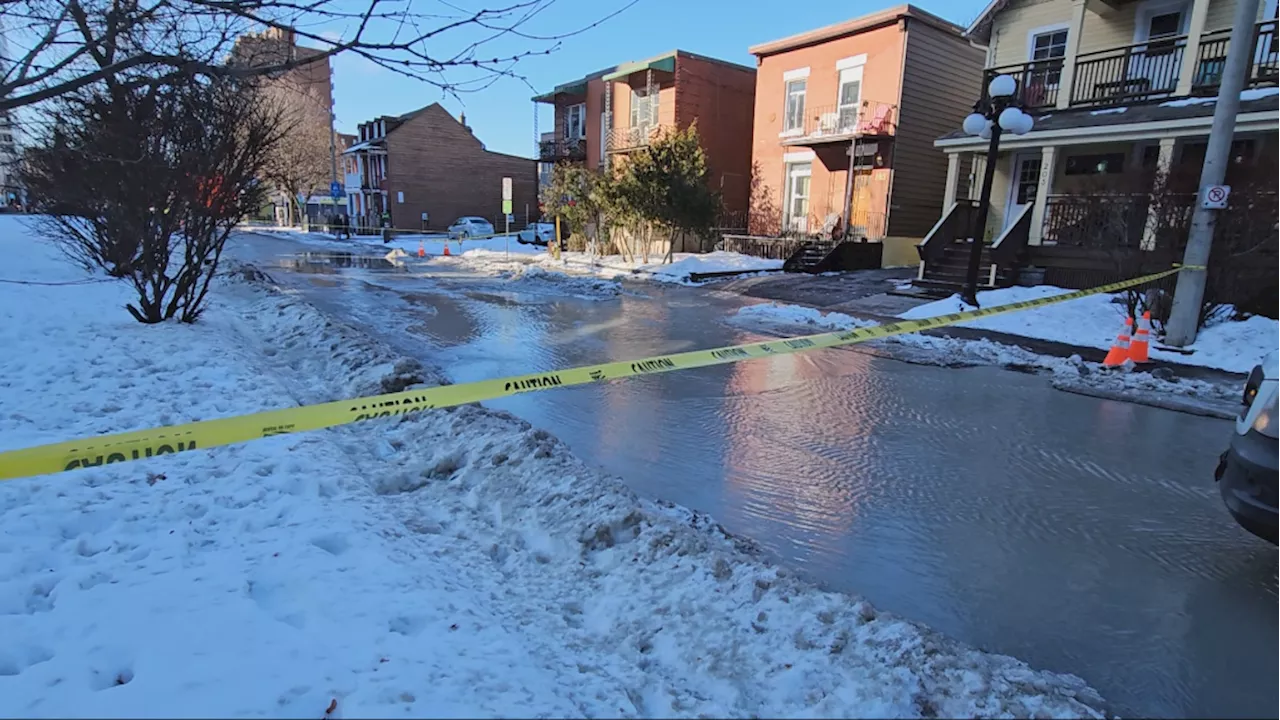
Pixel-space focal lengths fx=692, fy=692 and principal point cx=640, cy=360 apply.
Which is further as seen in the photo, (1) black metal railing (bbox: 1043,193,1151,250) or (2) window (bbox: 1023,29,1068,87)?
(2) window (bbox: 1023,29,1068,87)

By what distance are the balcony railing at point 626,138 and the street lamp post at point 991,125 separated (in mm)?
18498

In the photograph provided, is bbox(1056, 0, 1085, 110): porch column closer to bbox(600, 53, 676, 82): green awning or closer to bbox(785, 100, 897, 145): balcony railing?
bbox(785, 100, 897, 145): balcony railing

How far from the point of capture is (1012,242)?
16.3 metres

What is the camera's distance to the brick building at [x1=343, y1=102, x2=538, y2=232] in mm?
50812

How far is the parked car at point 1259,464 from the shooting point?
10.6ft

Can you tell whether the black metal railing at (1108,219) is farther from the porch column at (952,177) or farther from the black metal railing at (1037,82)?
the black metal railing at (1037,82)

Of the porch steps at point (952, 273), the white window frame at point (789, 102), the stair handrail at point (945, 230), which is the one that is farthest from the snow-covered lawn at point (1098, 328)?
the white window frame at point (789, 102)

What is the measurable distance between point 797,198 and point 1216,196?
58.1ft

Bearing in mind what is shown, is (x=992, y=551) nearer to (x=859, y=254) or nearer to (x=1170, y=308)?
(x=1170, y=308)

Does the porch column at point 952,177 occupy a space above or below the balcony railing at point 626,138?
below

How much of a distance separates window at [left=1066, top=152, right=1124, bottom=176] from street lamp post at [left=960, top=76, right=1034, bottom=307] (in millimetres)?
6231

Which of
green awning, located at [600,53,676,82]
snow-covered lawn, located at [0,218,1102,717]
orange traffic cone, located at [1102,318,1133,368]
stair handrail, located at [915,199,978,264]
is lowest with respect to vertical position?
snow-covered lawn, located at [0,218,1102,717]

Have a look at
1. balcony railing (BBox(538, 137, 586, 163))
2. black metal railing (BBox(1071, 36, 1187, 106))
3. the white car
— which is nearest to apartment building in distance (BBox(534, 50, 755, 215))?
balcony railing (BBox(538, 137, 586, 163))

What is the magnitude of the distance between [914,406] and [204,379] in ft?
22.7
